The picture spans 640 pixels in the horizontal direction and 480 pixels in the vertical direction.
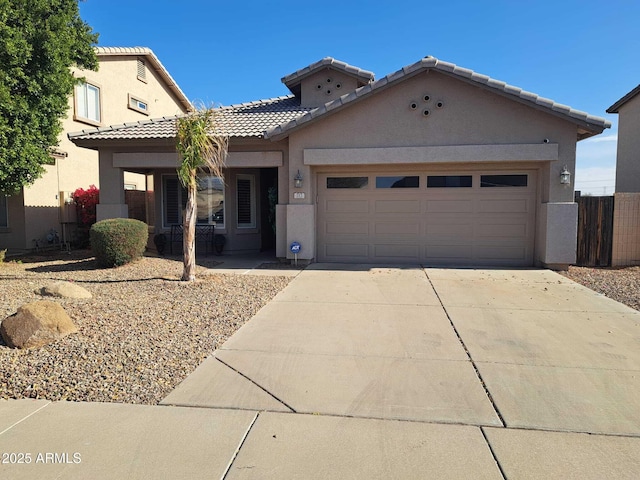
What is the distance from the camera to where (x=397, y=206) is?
1191cm

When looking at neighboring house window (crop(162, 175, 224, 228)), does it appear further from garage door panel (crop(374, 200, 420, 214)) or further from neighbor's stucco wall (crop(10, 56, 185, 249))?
garage door panel (crop(374, 200, 420, 214))

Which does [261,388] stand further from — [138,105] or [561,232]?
[138,105]

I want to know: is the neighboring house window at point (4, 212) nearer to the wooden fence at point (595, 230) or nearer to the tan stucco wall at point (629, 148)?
the wooden fence at point (595, 230)

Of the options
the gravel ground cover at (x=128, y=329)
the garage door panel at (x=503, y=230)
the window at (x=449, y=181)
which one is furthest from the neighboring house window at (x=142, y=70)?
the garage door panel at (x=503, y=230)

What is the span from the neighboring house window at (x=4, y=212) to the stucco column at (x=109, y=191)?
14.1 ft

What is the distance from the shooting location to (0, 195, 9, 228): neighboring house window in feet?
48.2

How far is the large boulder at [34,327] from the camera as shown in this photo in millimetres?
5121

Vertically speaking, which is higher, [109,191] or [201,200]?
[109,191]

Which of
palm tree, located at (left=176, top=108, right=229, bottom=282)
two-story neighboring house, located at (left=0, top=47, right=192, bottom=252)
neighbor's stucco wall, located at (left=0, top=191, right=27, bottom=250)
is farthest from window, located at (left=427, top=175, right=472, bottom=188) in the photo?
neighbor's stucco wall, located at (left=0, top=191, right=27, bottom=250)

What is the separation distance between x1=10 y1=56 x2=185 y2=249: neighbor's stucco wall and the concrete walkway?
10.2 metres

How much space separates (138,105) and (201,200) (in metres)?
8.92

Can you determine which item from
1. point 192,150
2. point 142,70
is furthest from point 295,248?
point 142,70

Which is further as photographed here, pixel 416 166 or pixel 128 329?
pixel 416 166

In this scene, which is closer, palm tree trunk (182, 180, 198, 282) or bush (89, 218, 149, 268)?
palm tree trunk (182, 180, 198, 282)
